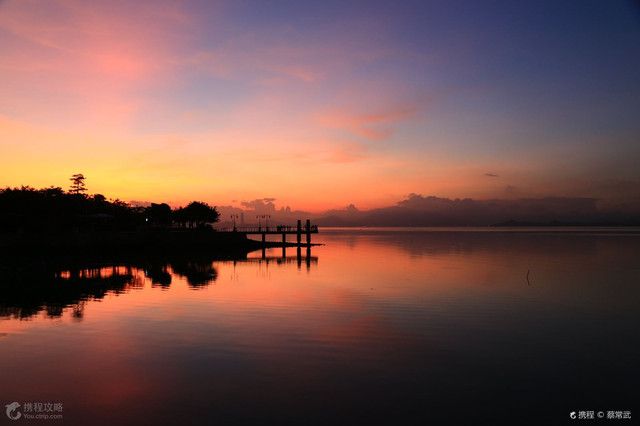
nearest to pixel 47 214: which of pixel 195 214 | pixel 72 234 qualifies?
pixel 72 234

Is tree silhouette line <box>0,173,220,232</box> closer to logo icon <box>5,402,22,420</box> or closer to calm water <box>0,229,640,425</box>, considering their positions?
calm water <box>0,229,640,425</box>

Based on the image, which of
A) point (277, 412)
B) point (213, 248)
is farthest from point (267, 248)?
point (277, 412)

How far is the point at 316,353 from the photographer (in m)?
18.3

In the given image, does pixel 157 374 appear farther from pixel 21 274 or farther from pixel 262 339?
pixel 21 274

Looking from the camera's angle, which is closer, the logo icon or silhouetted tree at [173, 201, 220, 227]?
the logo icon

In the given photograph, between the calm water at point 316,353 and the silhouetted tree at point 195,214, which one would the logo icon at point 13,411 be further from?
the silhouetted tree at point 195,214

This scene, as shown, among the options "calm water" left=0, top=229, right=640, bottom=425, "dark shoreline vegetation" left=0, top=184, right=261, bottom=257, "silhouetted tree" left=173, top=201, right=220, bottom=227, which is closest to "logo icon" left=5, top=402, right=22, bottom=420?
"calm water" left=0, top=229, right=640, bottom=425

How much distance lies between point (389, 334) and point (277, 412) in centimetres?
1009

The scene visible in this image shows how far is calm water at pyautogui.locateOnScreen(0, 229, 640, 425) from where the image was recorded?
43.3ft

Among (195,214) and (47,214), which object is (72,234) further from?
(195,214)

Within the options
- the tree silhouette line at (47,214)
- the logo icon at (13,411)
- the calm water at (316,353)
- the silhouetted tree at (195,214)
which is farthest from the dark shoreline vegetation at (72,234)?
the logo icon at (13,411)

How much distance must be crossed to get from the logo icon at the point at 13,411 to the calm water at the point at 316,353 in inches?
13.6

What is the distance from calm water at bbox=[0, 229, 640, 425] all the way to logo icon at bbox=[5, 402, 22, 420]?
1.13ft

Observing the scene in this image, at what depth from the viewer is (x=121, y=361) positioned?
1725cm
